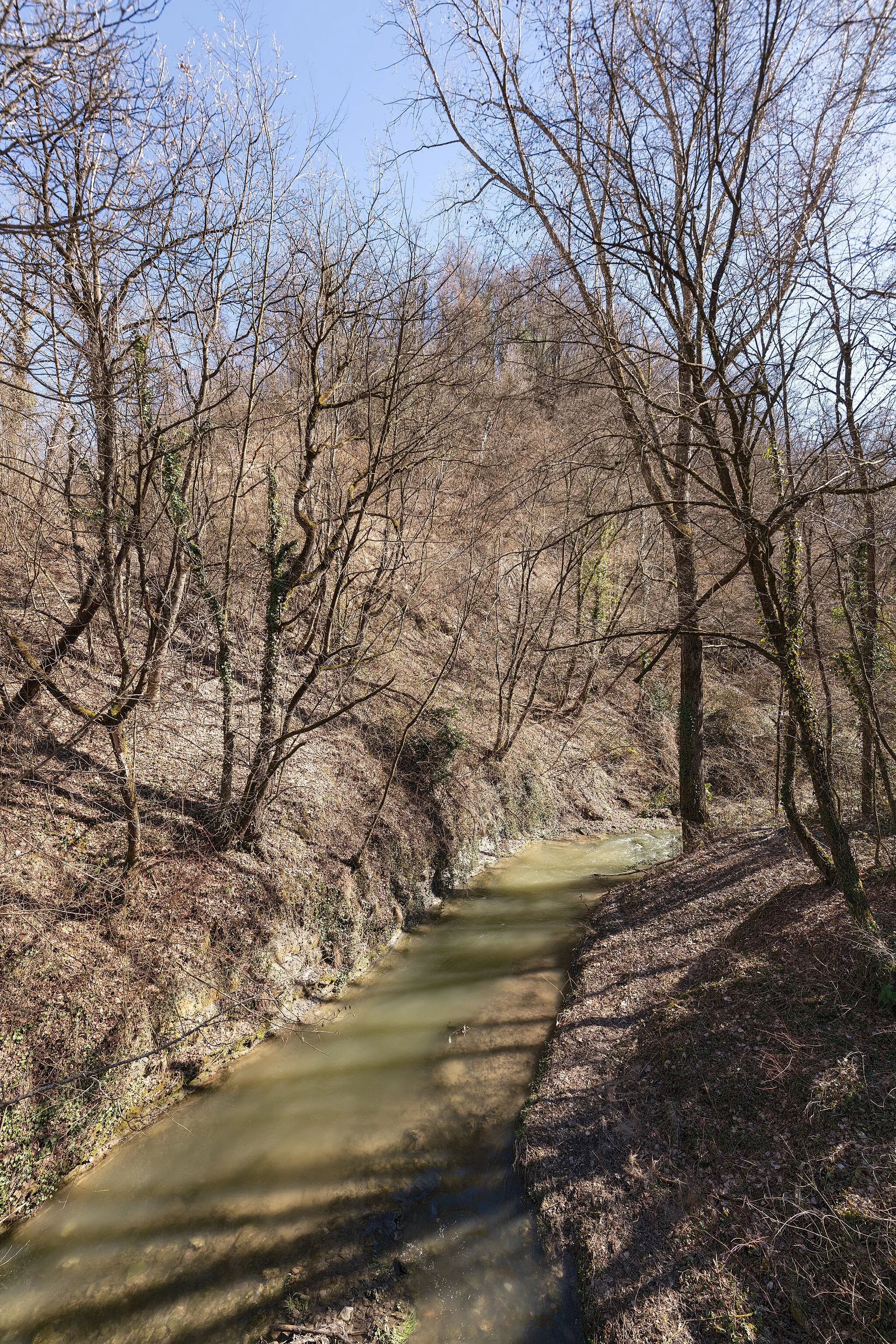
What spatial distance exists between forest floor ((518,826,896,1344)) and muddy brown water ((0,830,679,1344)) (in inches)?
16.5

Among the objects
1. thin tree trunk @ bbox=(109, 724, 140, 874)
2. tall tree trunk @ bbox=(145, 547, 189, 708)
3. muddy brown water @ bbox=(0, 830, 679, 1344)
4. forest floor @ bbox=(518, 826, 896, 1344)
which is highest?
tall tree trunk @ bbox=(145, 547, 189, 708)

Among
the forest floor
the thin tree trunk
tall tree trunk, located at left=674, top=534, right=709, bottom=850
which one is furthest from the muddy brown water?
tall tree trunk, located at left=674, top=534, right=709, bottom=850

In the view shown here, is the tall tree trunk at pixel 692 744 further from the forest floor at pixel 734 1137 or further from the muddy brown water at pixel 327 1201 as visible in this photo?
the muddy brown water at pixel 327 1201

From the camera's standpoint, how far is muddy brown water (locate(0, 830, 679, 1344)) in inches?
174

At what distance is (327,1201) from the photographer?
5289 mm

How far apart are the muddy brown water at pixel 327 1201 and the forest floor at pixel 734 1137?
0.42 meters

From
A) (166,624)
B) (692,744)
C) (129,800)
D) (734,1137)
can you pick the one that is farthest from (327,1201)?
(692,744)

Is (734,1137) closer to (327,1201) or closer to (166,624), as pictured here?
(327,1201)

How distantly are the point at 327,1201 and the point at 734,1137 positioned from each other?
3290mm

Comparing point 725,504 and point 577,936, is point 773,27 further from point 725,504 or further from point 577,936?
point 577,936

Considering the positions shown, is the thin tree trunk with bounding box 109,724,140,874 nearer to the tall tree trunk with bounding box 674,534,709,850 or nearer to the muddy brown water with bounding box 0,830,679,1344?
the muddy brown water with bounding box 0,830,679,1344

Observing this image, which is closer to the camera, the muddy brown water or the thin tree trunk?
the muddy brown water

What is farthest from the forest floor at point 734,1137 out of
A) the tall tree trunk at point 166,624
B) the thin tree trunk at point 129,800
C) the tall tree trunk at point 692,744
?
the tall tree trunk at point 166,624

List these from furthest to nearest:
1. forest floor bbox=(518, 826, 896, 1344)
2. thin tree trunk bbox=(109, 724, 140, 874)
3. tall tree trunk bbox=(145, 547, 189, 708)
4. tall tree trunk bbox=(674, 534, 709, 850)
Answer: tall tree trunk bbox=(674, 534, 709, 850), tall tree trunk bbox=(145, 547, 189, 708), thin tree trunk bbox=(109, 724, 140, 874), forest floor bbox=(518, 826, 896, 1344)
